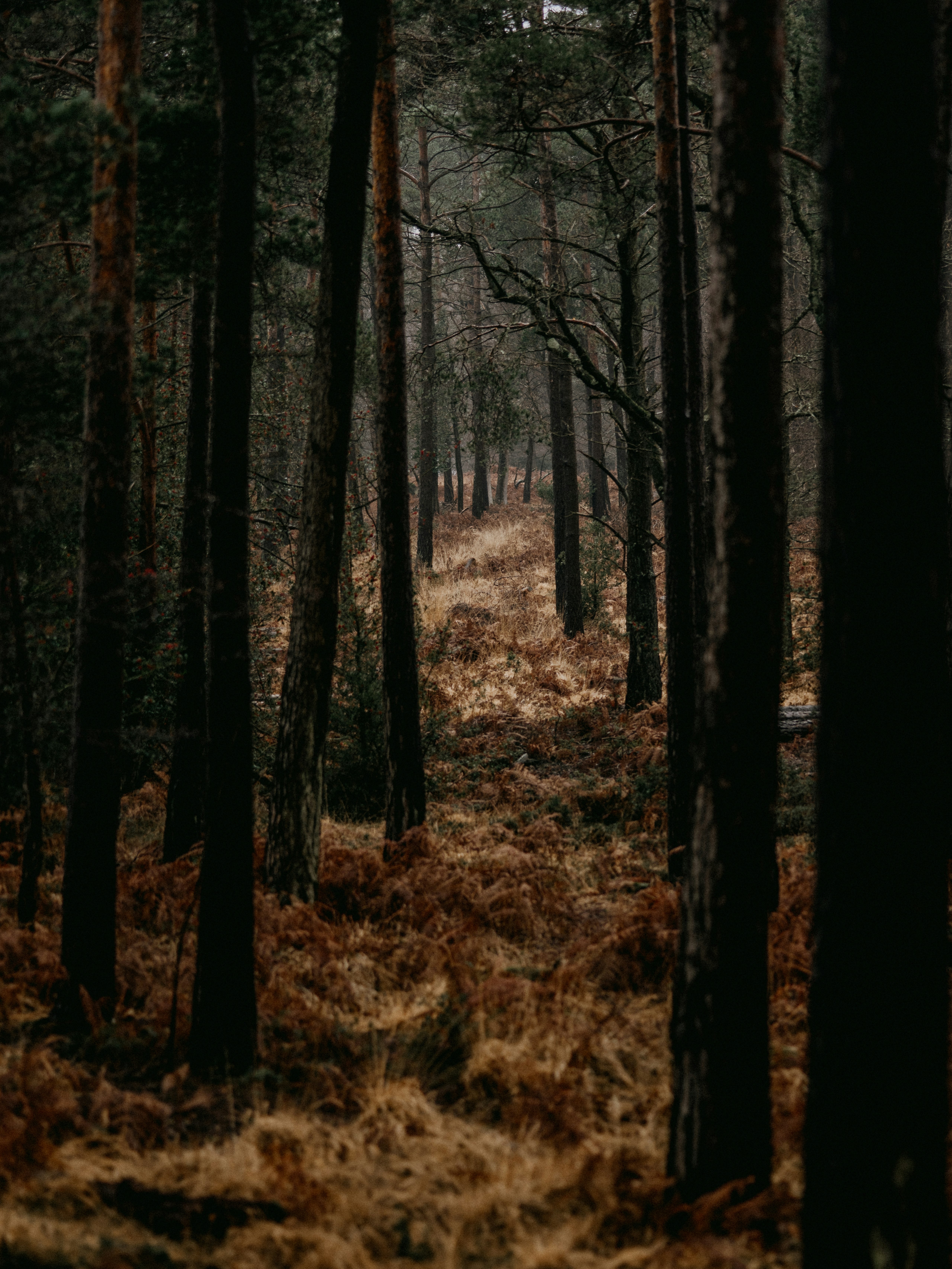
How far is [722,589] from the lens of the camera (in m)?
3.63

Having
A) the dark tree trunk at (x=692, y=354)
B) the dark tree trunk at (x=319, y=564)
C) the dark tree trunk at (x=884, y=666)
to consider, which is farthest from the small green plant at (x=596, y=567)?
the dark tree trunk at (x=884, y=666)

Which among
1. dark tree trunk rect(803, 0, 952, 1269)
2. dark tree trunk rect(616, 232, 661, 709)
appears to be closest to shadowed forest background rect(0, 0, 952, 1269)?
dark tree trunk rect(803, 0, 952, 1269)

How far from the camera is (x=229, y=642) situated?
4.99 m

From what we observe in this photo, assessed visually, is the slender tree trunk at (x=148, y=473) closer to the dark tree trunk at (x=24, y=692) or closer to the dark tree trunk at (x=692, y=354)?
the dark tree trunk at (x=24, y=692)

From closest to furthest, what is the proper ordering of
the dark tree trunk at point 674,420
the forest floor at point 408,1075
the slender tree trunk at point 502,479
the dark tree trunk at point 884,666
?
the dark tree trunk at point 884,666 → the forest floor at point 408,1075 → the dark tree trunk at point 674,420 → the slender tree trunk at point 502,479

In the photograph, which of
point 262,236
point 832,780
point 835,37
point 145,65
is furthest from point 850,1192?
point 145,65

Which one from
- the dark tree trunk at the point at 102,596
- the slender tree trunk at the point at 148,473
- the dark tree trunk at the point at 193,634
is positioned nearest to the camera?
the dark tree trunk at the point at 102,596

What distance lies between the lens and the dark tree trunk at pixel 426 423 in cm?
2181

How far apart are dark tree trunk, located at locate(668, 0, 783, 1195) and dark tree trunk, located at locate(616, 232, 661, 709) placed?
10001 mm

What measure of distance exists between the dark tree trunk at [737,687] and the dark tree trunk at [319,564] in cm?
375

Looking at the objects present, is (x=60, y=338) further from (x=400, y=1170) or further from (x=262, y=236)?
(x=400, y=1170)

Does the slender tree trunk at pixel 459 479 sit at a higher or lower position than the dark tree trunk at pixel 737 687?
higher

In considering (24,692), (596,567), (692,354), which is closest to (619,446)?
(596,567)

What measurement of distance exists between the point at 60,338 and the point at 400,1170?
5.48 m
